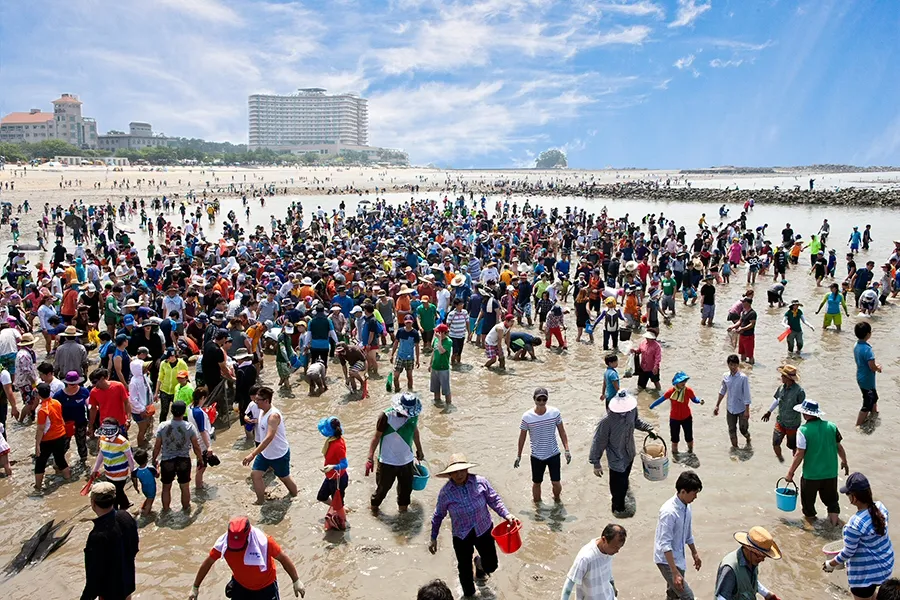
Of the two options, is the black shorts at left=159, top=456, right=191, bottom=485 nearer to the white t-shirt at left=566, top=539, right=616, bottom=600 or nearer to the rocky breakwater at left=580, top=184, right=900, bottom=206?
the white t-shirt at left=566, top=539, right=616, bottom=600

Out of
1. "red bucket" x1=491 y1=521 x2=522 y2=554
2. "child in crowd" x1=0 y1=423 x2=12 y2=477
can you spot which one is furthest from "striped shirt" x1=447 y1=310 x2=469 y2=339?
"child in crowd" x1=0 y1=423 x2=12 y2=477

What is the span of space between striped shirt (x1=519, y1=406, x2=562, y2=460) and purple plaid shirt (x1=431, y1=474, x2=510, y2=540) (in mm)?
1428

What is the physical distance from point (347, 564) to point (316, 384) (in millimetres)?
4832

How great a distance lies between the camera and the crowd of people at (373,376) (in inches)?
178

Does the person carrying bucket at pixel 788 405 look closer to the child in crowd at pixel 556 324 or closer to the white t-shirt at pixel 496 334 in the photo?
the white t-shirt at pixel 496 334

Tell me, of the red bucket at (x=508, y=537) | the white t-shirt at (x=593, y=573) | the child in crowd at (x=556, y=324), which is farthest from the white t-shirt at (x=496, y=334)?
the white t-shirt at (x=593, y=573)

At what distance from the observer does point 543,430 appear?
628 cm

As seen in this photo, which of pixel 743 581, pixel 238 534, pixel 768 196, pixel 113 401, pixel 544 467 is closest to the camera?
pixel 743 581

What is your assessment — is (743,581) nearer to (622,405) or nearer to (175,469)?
(622,405)

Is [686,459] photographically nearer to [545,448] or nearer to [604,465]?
[604,465]

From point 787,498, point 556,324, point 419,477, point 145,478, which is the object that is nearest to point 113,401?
point 145,478

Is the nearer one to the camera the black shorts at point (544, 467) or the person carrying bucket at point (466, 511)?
the person carrying bucket at point (466, 511)

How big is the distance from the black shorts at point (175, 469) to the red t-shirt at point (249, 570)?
8.07ft

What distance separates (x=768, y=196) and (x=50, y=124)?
154 metres
